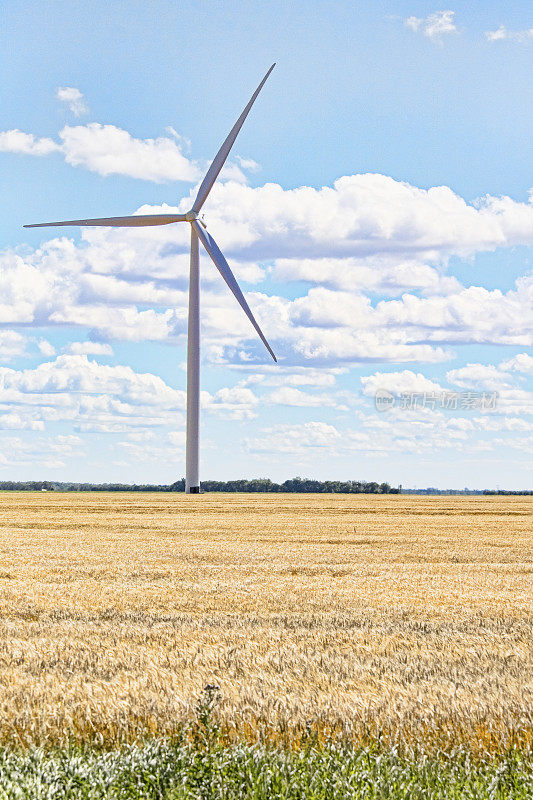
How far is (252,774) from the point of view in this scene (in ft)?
21.2

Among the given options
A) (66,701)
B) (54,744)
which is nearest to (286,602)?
(66,701)

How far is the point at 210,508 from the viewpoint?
6228cm

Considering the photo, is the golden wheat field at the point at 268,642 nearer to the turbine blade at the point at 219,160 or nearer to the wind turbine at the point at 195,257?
the wind turbine at the point at 195,257

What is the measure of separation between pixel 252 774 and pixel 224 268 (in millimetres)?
62458

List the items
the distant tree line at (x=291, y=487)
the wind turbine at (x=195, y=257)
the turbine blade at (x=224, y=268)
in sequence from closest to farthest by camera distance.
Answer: the turbine blade at (x=224, y=268) < the wind turbine at (x=195, y=257) < the distant tree line at (x=291, y=487)

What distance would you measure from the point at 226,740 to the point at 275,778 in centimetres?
113

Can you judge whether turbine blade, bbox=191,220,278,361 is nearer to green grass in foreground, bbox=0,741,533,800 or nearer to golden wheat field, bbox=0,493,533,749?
golden wheat field, bbox=0,493,533,749

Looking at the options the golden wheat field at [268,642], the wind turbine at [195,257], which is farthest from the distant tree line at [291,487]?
the golden wheat field at [268,642]

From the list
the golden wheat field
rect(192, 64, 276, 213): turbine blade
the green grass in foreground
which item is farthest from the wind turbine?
the green grass in foreground

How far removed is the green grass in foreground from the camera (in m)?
6.21

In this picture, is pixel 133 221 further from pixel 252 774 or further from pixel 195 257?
pixel 252 774

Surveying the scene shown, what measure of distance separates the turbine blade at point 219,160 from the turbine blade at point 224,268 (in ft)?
8.02

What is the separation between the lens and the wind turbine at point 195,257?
67.9 metres

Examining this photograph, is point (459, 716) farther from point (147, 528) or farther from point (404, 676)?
point (147, 528)
